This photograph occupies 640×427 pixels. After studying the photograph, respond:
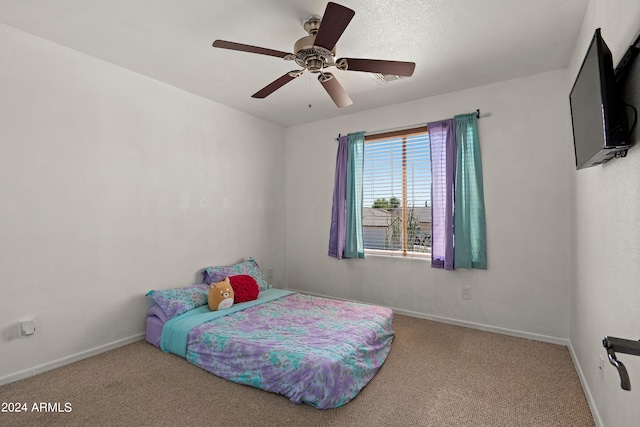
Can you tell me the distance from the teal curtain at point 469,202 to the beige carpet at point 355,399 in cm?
99

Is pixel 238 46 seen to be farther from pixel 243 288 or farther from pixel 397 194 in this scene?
pixel 397 194

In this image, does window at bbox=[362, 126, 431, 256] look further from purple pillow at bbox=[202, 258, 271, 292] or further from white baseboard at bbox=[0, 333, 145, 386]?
white baseboard at bbox=[0, 333, 145, 386]

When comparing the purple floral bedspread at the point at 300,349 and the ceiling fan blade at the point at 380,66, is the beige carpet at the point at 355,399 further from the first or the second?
the ceiling fan blade at the point at 380,66

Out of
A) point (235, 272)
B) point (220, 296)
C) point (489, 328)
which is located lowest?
point (489, 328)

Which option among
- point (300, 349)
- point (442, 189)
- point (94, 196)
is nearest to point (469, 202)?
point (442, 189)

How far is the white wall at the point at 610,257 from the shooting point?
136 centimetres

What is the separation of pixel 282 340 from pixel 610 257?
2144 millimetres

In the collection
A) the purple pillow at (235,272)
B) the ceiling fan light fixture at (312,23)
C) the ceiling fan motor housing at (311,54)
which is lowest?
the purple pillow at (235,272)

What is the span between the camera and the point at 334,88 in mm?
2787

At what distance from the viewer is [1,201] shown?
2.43 m

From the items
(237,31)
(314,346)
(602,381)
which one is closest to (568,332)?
(602,381)

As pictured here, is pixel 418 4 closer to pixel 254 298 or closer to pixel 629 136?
pixel 629 136

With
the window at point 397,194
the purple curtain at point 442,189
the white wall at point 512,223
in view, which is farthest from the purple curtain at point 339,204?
the purple curtain at point 442,189

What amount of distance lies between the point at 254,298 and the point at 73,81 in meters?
2.66
